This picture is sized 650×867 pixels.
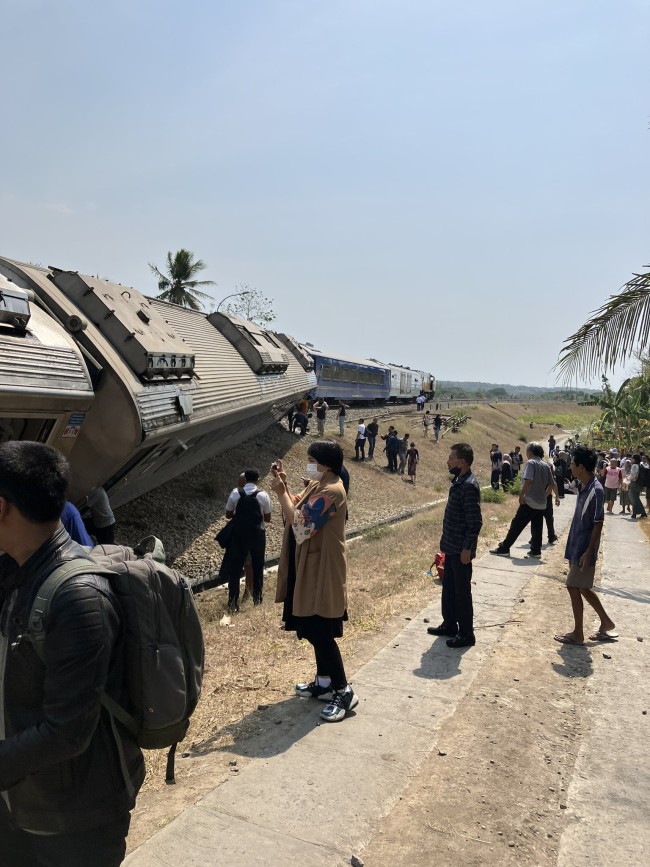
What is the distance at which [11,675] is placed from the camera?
6.56ft

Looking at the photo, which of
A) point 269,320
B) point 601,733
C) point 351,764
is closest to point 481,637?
point 601,733

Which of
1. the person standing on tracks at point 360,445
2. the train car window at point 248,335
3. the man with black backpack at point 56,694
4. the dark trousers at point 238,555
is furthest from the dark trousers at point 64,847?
the person standing on tracks at point 360,445

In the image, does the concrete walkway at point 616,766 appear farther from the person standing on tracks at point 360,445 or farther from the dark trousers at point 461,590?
the person standing on tracks at point 360,445

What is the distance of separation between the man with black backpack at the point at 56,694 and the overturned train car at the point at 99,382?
3.68m

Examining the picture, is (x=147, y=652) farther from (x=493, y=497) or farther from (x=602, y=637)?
(x=493, y=497)

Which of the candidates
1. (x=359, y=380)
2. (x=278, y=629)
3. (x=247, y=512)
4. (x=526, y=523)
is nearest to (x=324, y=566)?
(x=278, y=629)

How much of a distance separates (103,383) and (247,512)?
2.26m

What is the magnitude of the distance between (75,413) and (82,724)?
5.07 metres

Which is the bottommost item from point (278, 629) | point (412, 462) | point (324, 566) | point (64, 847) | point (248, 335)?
point (412, 462)

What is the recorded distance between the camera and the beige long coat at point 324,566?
4438 mm

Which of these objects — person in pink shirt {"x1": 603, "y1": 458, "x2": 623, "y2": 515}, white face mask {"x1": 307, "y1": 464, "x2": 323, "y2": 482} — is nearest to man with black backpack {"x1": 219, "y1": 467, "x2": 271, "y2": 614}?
white face mask {"x1": 307, "y1": 464, "x2": 323, "y2": 482}

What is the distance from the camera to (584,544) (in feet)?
19.2

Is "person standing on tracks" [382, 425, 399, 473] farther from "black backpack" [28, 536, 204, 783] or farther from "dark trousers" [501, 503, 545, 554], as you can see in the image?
"black backpack" [28, 536, 204, 783]

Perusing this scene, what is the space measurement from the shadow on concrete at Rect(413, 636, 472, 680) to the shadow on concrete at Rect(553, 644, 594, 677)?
0.74m
